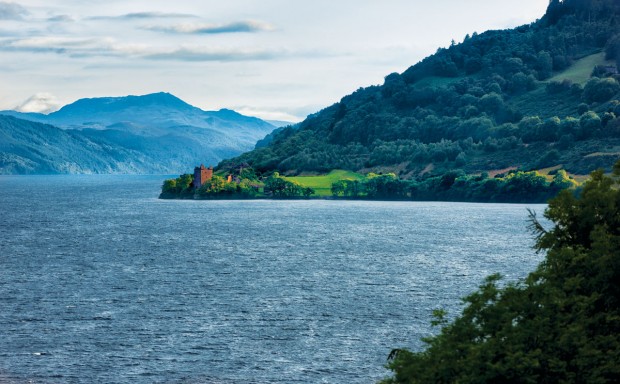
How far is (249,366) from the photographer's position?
70.0 meters

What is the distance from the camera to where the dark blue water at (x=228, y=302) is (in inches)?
2766

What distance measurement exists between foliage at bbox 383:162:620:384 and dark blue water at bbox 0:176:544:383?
24873 millimetres

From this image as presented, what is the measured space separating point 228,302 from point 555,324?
6339 cm

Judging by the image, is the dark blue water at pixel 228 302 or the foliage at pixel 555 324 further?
the dark blue water at pixel 228 302

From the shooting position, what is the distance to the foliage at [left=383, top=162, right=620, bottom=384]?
39.5 m

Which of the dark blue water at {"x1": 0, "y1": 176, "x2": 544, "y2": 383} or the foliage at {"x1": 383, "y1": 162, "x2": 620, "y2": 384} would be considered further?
the dark blue water at {"x1": 0, "y1": 176, "x2": 544, "y2": 383}

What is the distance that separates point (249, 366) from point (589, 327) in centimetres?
3549

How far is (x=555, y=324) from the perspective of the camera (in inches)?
1626

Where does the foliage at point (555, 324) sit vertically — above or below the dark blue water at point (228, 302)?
above

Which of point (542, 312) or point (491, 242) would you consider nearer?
point (542, 312)

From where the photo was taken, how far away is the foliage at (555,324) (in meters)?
39.5

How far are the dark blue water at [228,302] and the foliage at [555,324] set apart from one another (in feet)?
81.6

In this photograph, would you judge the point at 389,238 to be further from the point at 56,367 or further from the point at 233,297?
the point at 56,367

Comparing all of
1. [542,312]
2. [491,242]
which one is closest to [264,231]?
[491,242]
